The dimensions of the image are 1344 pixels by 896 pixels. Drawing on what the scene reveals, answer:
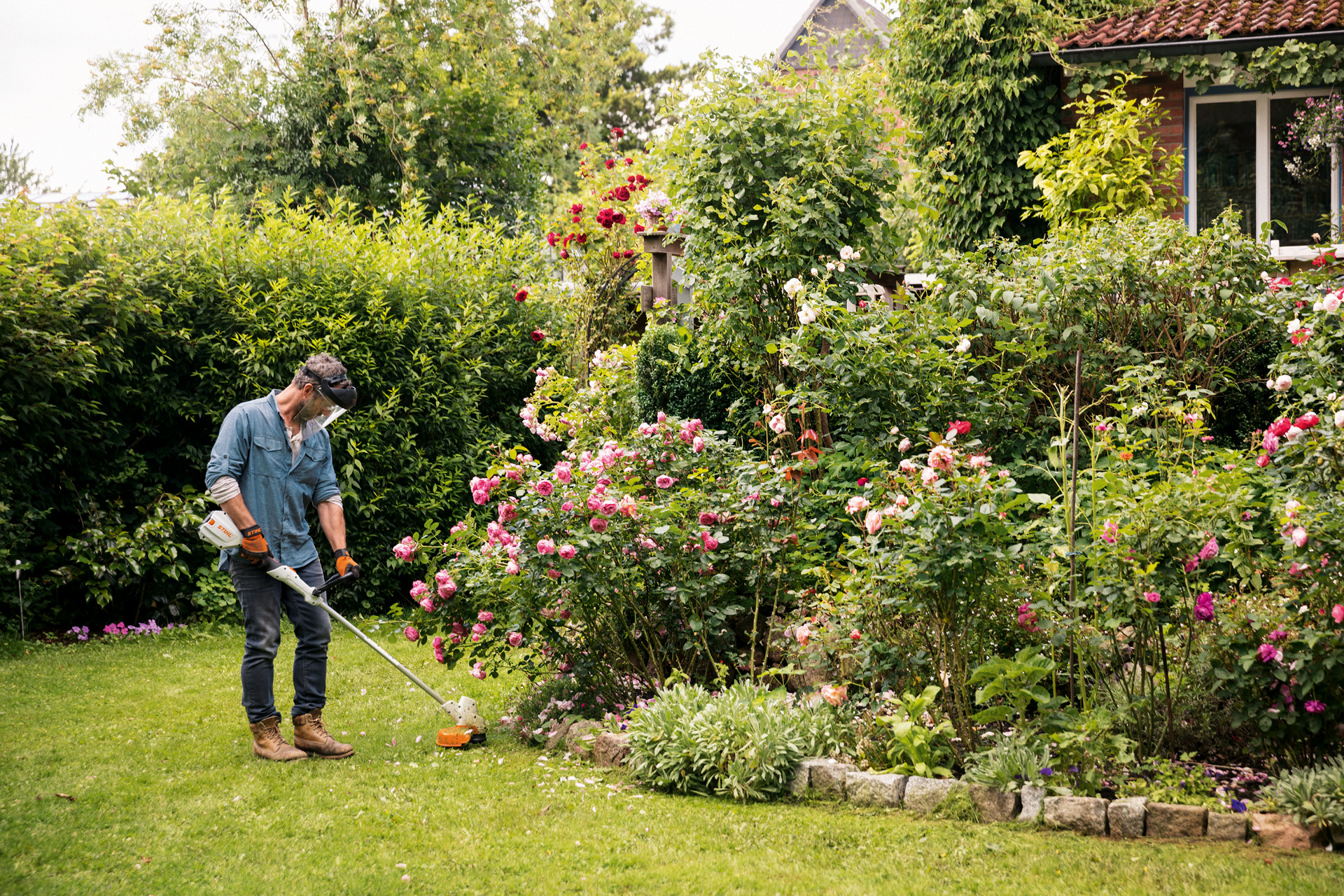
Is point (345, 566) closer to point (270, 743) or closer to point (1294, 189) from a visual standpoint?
point (270, 743)

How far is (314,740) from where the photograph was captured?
179 inches

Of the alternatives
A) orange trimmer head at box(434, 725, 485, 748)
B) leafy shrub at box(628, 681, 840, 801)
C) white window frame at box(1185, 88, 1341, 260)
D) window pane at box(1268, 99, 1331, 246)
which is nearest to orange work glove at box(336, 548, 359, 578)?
orange trimmer head at box(434, 725, 485, 748)

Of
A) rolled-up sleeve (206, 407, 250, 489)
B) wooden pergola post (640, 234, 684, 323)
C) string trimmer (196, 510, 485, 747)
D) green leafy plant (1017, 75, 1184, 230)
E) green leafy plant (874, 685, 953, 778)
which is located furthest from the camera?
green leafy plant (1017, 75, 1184, 230)

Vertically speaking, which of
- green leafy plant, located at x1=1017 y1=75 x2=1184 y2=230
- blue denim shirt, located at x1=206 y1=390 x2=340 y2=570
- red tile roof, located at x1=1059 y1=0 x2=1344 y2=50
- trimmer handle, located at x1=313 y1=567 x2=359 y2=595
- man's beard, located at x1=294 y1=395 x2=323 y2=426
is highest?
red tile roof, located at x1=1059 y1=0 x2=1344 y2=50

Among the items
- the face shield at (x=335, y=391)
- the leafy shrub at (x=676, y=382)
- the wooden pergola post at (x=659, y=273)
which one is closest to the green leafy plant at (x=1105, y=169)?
the wooden pergola post at (x=659, y=273)

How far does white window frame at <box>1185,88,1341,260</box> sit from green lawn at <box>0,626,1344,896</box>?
7.60 m

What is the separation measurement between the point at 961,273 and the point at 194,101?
13768 mm

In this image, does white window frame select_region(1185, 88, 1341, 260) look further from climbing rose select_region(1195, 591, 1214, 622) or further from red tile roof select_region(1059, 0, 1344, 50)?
climbing rose select_region(1195, 591, 1214, 622)

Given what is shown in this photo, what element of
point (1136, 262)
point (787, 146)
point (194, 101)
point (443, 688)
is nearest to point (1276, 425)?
point (1136, 262)

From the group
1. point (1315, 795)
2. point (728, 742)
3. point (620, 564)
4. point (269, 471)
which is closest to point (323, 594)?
point (269, 471)

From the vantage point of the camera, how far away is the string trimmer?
13.7 feet

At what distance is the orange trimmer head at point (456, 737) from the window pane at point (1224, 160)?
8.38 meters

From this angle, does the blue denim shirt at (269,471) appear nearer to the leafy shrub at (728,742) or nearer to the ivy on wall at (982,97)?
the leafy shrub at (728,742)

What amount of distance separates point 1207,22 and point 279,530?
901 centimetres
